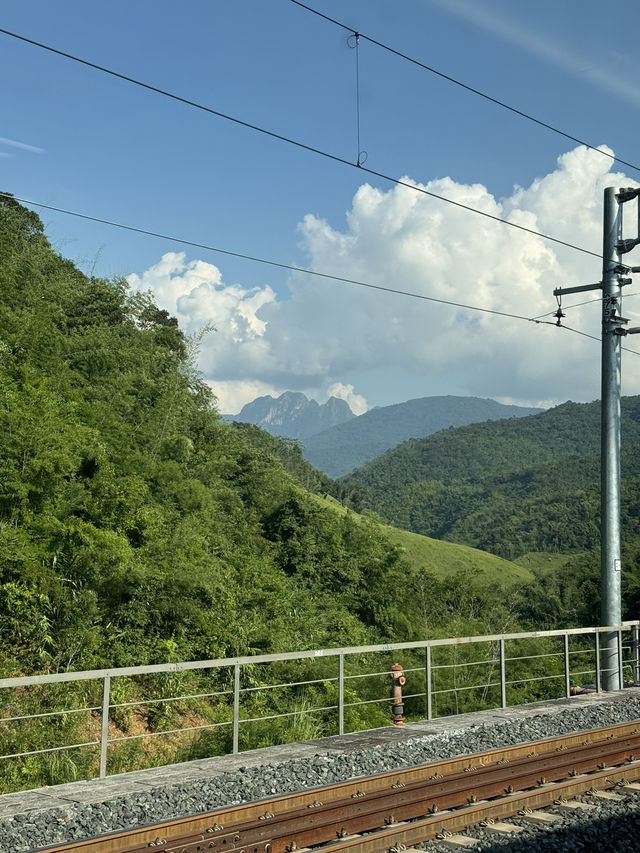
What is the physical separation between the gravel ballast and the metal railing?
28.6 inches

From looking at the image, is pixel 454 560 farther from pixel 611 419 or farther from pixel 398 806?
pixel 398 806

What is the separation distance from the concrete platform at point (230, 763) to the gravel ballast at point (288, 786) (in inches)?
1.1

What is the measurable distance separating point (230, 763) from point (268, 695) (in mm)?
17425

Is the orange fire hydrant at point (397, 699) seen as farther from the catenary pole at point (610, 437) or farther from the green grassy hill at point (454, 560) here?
the green grassy hill at point (454, 560)

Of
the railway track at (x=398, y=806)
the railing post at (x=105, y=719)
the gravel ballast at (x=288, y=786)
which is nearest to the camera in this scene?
the railway track at (x=398, y=806)

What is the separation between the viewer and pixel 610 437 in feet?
50.9

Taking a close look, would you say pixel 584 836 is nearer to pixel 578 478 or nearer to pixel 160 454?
pixel 160 454

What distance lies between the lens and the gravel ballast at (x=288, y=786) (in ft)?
24.0

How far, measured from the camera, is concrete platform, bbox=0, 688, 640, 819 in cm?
819

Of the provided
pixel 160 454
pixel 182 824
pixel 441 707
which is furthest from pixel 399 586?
pixel 182 824

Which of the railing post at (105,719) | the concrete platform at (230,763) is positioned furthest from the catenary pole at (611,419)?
the railing post at (105,719)

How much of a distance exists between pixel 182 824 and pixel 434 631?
33.6 metres

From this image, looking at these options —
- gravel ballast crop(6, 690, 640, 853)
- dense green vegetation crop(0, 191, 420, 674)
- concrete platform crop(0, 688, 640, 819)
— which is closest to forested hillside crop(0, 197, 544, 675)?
dense green vegetation crop(0, 191, 420, 674)

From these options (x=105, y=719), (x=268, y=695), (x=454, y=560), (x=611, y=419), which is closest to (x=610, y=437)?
(x=611, y=419)
